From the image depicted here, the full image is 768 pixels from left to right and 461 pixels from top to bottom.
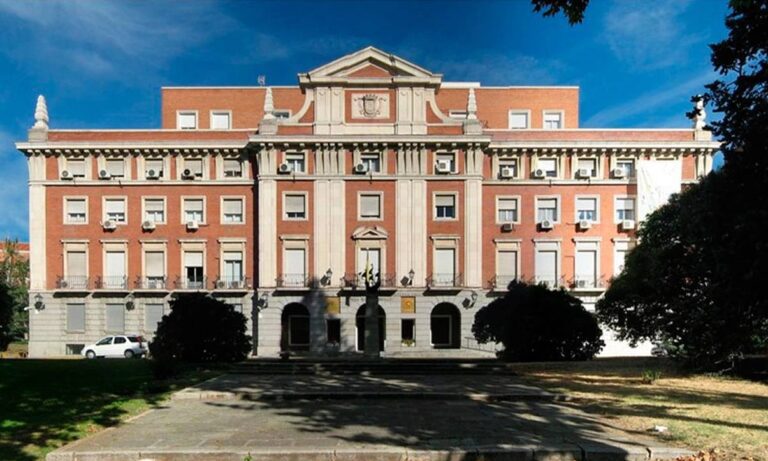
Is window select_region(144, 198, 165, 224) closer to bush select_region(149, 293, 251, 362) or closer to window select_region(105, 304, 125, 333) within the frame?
window select_region(105, 304, 125, 333)

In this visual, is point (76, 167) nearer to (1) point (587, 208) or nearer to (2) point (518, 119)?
(2) point (518, 119)

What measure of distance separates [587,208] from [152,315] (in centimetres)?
2891

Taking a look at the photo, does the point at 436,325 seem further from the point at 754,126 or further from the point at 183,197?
the point at 754,126

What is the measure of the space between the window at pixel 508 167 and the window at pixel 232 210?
1707 cm

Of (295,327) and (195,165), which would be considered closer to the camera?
(295,327)

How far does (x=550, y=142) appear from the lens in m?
34.8

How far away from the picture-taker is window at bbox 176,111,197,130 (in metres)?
40.1

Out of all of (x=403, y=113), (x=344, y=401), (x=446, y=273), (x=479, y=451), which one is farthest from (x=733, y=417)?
(x=403, y=113)

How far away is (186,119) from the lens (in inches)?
1581

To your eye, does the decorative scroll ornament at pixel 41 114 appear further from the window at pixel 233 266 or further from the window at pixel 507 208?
the window at pixel 507 208

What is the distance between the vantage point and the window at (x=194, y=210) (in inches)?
1383

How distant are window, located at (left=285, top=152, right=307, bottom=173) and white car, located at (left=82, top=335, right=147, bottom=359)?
543 inches

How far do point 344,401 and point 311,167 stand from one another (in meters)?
24.6

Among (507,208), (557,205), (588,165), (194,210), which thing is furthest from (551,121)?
(194,210)
